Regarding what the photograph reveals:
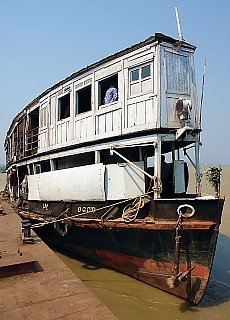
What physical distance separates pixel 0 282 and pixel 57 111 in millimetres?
6222

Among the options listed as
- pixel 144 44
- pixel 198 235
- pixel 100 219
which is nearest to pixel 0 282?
pixel 100 219

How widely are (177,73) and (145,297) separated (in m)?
4.94

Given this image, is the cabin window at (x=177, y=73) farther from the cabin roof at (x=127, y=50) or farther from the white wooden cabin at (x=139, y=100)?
the cabin roof at (x=127, y=50)

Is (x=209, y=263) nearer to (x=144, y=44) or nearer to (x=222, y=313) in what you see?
(x=222, y=313)

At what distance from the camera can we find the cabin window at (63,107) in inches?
374

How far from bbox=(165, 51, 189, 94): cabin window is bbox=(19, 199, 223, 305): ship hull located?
2607 millimetres

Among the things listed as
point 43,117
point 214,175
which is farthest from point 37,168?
point 214,175

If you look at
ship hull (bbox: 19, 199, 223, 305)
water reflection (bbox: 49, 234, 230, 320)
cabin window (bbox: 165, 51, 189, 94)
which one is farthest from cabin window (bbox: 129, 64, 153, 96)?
water reflection (bbox: 49, 234, 230, 320)

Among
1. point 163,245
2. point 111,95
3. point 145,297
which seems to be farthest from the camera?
point 111,95

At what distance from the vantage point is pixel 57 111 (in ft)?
31.6

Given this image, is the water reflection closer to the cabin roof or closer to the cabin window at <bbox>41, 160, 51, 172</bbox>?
the cabin window at <bbox>41, 160, 51, 172</bbox>

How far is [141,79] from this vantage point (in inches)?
274

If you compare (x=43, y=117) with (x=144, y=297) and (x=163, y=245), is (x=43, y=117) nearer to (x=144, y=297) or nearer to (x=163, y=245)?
(x=163, y=245)

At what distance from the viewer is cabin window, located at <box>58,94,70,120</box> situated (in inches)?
374
